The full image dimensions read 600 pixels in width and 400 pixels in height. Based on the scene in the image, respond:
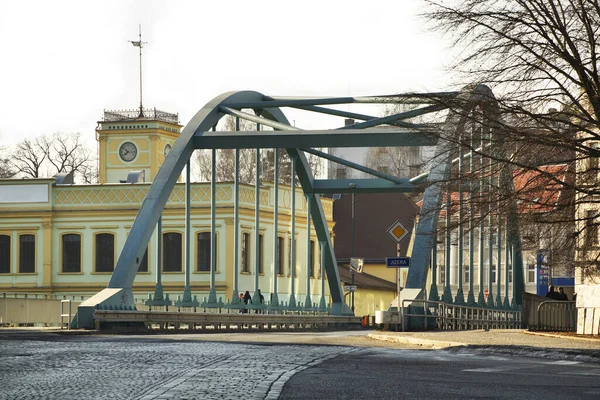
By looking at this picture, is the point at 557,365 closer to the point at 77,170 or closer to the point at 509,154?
the point at 509,154

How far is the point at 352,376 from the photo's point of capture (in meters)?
13.9

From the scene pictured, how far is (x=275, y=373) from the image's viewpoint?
552 inches

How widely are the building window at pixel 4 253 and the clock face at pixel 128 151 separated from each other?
15689 millimetres

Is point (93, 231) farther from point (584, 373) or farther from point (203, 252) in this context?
point (584, 373)

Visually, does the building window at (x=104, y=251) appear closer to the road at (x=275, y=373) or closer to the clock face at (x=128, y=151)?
the clock face at (x=128, y=151)

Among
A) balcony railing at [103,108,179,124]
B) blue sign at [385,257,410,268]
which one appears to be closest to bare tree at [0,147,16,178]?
balcony railing at [103,108,179,124]

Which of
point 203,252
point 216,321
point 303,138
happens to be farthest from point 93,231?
point 303,138

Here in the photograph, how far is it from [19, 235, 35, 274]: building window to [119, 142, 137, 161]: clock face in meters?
15.9

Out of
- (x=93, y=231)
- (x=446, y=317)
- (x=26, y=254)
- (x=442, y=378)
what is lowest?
(x=446, y=317)

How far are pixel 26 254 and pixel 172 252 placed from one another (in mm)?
6949

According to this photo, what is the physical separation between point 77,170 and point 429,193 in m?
66.8

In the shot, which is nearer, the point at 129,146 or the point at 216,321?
the point at 216,321

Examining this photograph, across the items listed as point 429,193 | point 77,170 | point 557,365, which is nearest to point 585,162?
point 429,193

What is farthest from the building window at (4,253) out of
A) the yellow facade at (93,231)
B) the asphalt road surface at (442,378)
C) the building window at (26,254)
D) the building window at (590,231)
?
the asphalt road surface at (442,378)
